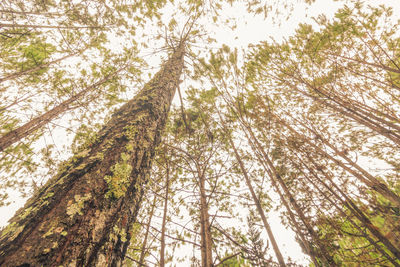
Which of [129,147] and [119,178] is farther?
[129,147]

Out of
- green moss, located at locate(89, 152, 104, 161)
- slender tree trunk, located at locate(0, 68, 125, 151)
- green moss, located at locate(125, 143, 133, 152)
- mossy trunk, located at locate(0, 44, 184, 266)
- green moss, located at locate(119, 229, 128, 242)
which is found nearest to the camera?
mossy trunk, located at locate(0, 44, 184, 266)

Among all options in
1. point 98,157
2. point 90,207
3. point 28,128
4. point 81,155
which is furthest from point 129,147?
point 28,128

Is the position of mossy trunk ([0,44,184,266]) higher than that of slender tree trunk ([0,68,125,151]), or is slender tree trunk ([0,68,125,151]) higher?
slender tree trunk ([0,68,125,151])

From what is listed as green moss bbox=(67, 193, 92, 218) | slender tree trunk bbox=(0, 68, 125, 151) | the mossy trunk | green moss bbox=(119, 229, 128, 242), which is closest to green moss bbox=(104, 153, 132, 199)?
the mossy trunk

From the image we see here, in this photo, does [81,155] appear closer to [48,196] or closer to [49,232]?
[48,196]

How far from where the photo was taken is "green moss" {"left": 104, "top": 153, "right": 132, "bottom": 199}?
49.4 inches

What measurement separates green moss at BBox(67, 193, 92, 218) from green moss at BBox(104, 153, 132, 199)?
142 mm

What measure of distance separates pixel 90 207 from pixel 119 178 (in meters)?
0.29

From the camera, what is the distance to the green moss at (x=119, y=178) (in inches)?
49.4

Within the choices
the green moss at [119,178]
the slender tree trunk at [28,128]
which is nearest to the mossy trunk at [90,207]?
the green moss at [119,178]

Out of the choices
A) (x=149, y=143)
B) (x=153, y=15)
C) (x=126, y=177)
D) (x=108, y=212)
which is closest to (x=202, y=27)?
(x=153, y=15)

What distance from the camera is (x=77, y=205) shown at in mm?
1052

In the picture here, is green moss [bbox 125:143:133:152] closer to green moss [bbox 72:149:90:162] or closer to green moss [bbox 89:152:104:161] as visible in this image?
green moss [bbox 89:152:104:161]

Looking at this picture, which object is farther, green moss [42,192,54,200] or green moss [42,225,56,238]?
green moss [42,192,54,200]
